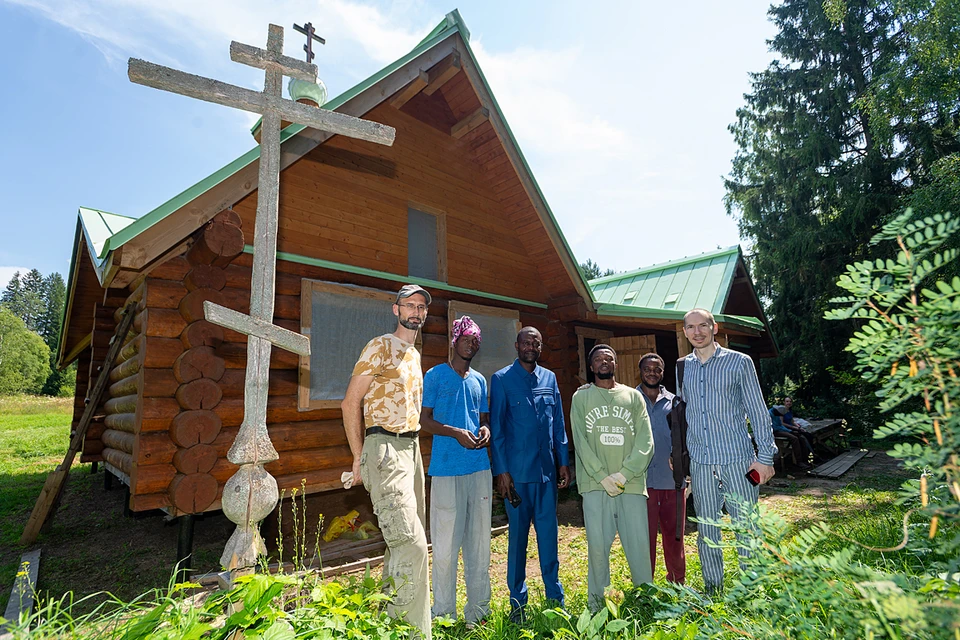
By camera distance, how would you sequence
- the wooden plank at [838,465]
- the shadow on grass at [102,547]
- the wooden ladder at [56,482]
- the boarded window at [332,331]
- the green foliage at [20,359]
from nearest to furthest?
the shadow on grass at [102,547], the boarded window at [332,331], the wooden ladder at [56,482], the wooden plank at [838,465], the green foliage at [20,359]

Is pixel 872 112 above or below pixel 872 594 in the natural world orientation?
above

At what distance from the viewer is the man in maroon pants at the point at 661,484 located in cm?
382

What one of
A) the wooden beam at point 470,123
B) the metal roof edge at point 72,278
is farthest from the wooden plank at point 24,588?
the wooden beam at point 470,123

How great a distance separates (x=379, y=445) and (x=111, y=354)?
5.59 meters

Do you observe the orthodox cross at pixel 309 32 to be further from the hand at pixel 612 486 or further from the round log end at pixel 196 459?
the hand at pixel 612 486

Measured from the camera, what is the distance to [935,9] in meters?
12.2

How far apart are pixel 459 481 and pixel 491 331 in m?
4.24

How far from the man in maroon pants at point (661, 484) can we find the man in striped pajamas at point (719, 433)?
0.35 m

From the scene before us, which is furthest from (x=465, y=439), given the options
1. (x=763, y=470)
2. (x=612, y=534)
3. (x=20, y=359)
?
(x=20, y=359)

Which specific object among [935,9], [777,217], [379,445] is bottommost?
[379,445]

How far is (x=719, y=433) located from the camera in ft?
11.4

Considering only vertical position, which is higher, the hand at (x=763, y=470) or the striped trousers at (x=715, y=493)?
the hand at (x=763, y=470)

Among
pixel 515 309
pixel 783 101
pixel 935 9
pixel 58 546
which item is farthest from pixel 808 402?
pixel 58 546

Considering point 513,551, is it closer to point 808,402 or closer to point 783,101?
point 808,402
